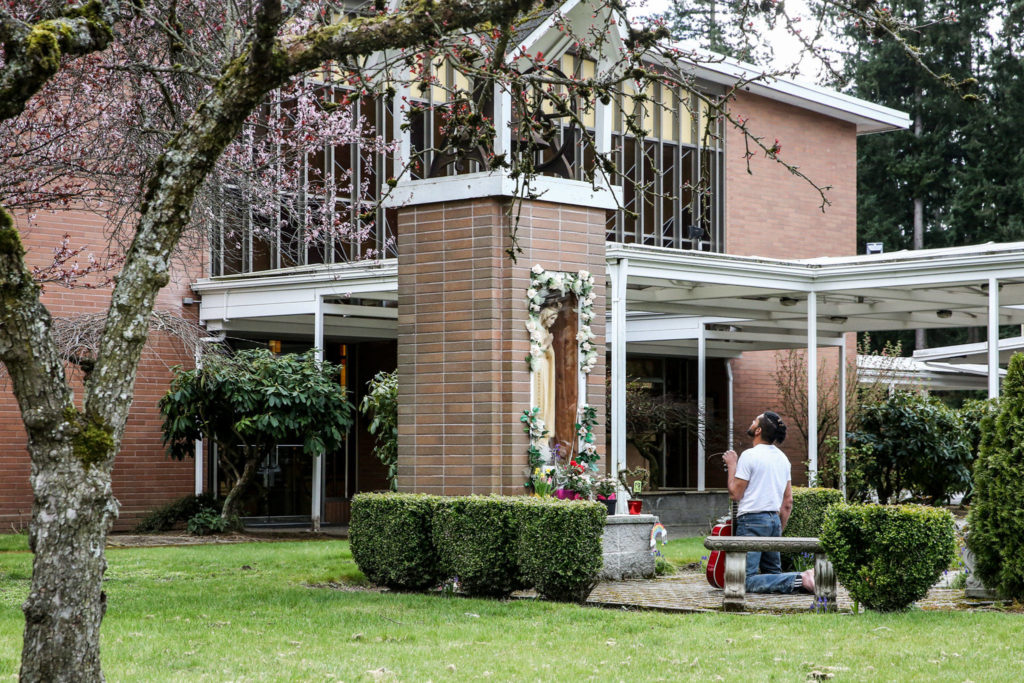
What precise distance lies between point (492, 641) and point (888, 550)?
281 cm

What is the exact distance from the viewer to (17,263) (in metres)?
5.44

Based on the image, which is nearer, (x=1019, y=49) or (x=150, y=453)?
(x=150, y=453)

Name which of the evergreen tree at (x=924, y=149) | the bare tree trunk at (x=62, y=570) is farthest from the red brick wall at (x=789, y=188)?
the bare tree trunk at (x=62, y=570)

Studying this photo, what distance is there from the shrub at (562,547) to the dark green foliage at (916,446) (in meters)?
9.28

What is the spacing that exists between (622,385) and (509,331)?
10.7ft

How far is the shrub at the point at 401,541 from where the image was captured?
34.5 feet

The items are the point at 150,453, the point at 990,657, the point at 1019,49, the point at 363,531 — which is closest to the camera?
the point at 990,657

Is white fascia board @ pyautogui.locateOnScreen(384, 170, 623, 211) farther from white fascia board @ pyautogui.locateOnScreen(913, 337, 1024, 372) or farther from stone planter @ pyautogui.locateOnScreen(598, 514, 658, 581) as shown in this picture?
white fascia board @ pyautogui.locateOnScreen(913, 337, 1024, 372)

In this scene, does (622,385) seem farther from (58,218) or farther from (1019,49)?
(1019,49)

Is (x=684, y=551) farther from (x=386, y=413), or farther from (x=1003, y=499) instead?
(x=1003, y=499)

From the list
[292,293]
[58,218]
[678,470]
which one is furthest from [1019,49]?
[58,218]

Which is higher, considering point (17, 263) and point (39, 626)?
point (17, 263)

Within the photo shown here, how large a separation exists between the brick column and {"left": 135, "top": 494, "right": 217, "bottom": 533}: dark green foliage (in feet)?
24.8

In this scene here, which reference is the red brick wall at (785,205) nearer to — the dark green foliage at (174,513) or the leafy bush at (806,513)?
the dark green foliage at (174,513)
